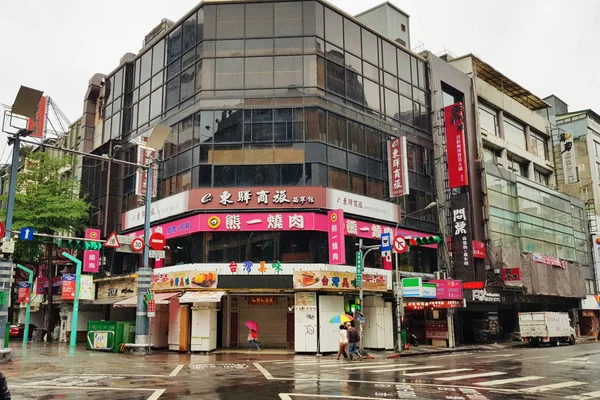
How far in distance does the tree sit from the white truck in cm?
3140

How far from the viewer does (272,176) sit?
29438mm

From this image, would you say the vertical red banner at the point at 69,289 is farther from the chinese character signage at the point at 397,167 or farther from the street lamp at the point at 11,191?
the chinese character signage at the point at 397,167

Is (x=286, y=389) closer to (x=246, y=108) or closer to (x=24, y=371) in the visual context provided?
(x=24, y=371)

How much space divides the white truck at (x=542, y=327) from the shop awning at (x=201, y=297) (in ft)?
69.0

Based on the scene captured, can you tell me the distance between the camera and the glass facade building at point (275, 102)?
29656mm

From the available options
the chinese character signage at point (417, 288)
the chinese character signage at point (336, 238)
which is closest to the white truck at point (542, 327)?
the chinese character signage at point (417, 288)

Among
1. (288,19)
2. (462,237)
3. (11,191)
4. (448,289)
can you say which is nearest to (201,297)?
(11,191)

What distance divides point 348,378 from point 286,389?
3.38 metres

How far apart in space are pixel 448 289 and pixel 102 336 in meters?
19.9

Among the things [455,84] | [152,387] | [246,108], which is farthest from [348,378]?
[455,84]

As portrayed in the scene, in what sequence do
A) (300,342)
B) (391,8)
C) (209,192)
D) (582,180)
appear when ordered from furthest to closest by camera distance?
(582,180), (391,8), (209,192), (300,342)

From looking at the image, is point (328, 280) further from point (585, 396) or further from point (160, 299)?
point (585, 396)

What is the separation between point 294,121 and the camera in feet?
98.6

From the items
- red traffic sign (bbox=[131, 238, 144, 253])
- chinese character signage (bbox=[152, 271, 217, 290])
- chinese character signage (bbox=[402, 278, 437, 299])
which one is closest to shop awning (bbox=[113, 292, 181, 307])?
chinese character signage (bbox=[152, 271, 217, 290])
